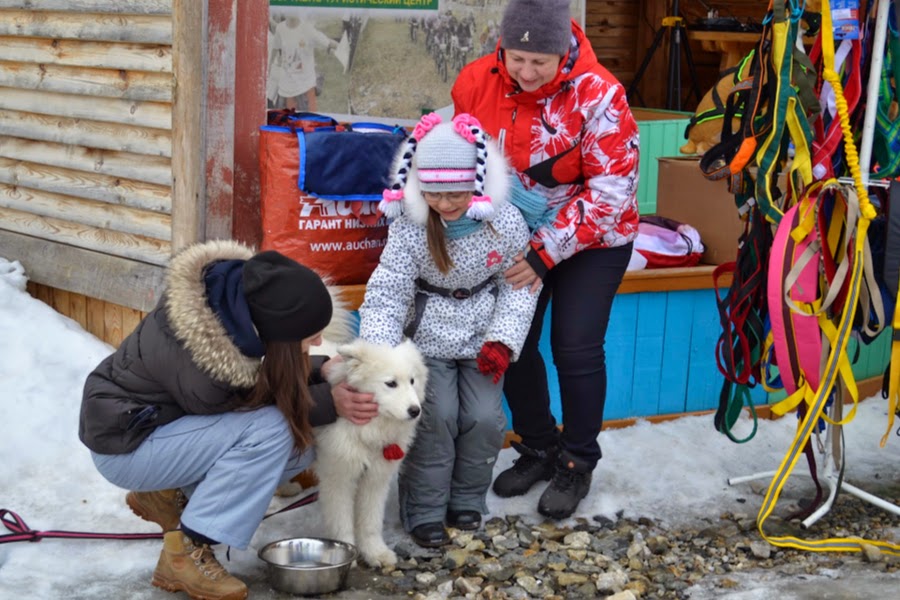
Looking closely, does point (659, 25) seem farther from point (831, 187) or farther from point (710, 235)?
point (831, 187)

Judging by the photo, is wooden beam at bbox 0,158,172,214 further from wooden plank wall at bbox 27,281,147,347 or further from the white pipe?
the white pipe

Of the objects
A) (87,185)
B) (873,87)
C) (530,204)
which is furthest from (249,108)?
(873,87)

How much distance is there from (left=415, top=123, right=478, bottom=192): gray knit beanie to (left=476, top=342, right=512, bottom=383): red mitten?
56 cm

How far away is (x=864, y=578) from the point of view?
3.93 meters

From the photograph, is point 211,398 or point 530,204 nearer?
point 211,398

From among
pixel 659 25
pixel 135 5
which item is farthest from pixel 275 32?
pixel 659 25

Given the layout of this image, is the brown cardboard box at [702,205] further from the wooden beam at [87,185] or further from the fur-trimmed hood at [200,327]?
the fur-trimmed hood at [200,327]

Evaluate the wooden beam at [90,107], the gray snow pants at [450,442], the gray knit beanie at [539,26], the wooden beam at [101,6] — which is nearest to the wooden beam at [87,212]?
the wooden beam at [90,107]

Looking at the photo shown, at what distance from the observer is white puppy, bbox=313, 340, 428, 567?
378cm

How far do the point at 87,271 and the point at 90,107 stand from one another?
2.44 feet

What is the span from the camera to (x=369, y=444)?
3.85m

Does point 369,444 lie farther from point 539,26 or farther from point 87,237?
point 87,237

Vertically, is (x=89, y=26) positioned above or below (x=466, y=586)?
above

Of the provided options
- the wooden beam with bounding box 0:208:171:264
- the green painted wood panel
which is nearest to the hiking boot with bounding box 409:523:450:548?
the wooden beam with bounding box 0:208:171:264
